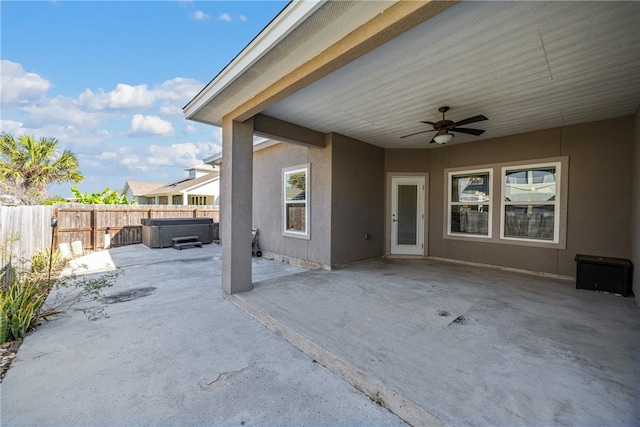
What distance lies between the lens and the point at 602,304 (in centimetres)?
349

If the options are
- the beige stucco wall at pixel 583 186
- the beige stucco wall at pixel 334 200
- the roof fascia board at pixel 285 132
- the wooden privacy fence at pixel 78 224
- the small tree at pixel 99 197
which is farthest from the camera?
the small tree at pixel 99 197

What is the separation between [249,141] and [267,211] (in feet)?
11.0

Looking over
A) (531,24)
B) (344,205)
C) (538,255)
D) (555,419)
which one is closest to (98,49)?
(344,205)

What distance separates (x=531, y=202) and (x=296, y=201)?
487cm

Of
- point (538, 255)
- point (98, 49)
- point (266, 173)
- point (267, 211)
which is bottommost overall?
point (538, 255)

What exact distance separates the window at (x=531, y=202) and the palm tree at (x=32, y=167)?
1593cm

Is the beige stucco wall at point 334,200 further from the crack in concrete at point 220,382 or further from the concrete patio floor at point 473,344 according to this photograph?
the crack in concrete at point 220,382

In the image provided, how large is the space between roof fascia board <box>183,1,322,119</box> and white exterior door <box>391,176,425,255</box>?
4720 mm

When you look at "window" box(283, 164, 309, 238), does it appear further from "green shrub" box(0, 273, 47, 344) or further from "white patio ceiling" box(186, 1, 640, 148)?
"green shrub" box(0, 273, 47, 344)

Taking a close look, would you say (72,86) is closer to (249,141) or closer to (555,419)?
(249,141)

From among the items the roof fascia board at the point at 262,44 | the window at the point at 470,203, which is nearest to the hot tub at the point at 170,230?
the roof fascia board at the point at 262,44

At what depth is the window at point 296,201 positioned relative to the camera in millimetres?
6091

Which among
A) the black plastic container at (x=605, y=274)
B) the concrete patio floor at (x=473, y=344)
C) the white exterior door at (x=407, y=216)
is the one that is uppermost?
the white exterior door at (x=407, y=216)

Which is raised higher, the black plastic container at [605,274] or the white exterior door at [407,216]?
the white exterior door at [407,216]
